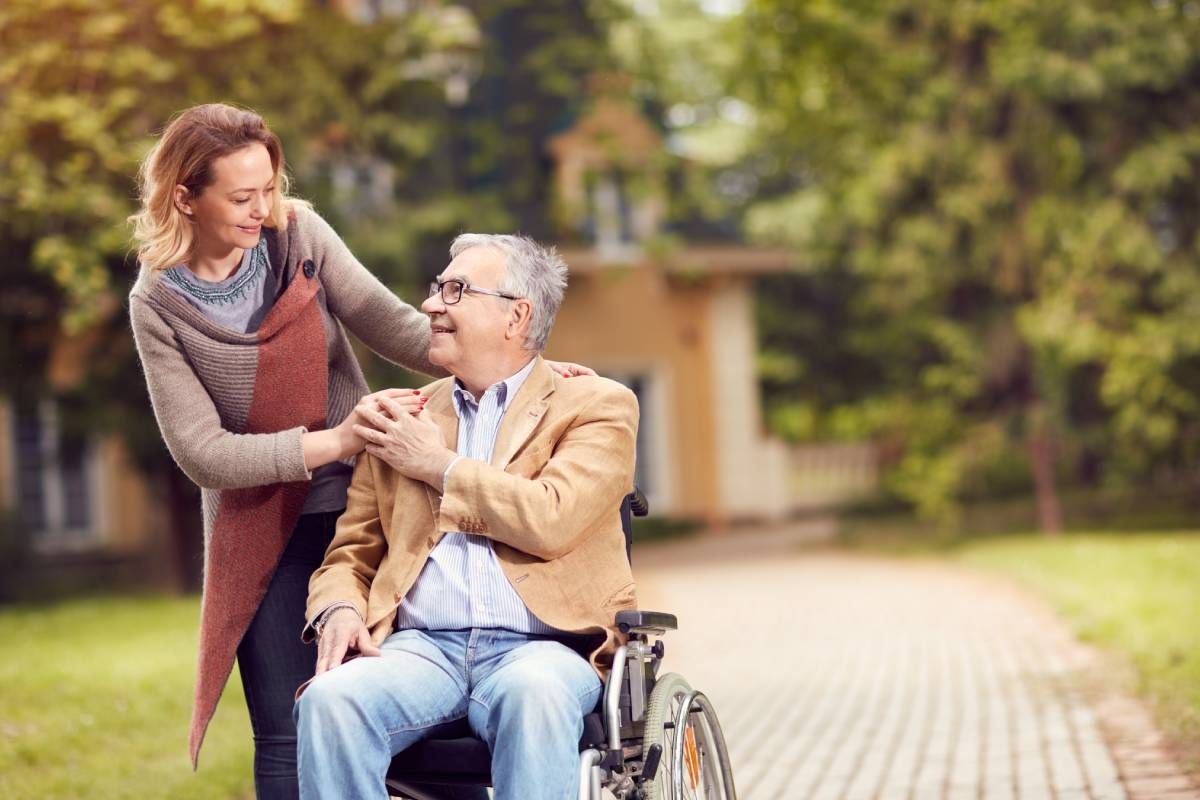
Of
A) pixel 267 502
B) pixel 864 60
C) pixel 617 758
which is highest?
pixel 864 60

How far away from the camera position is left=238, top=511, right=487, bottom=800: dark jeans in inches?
138

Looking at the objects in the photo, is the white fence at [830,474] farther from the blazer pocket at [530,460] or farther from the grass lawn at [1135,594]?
the blazer pocket at [530,460]

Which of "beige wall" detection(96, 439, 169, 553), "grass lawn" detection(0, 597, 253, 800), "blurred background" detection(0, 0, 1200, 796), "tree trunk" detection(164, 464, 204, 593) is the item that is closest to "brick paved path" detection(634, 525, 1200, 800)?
"blurred background" detection(0, 0, 1200, 796)

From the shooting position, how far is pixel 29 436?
1788 centimetres

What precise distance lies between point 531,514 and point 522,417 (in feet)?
0.95

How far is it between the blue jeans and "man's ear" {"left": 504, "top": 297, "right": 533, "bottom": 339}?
670 millimetres

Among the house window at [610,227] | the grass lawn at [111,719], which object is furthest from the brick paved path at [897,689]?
the house window at [610,227]

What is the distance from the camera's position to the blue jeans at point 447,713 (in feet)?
10.1

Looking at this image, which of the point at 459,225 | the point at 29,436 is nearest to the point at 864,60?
the point at 459,225

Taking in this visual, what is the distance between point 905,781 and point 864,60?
978cm

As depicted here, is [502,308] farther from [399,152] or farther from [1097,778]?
[399,152]

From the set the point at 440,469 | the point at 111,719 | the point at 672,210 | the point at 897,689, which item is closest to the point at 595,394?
the point at 440,469

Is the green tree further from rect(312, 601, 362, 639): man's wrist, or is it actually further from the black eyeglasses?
rect(312, 601, 362, 639): man's wrist

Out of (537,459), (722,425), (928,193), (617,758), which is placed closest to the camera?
(617,758)
